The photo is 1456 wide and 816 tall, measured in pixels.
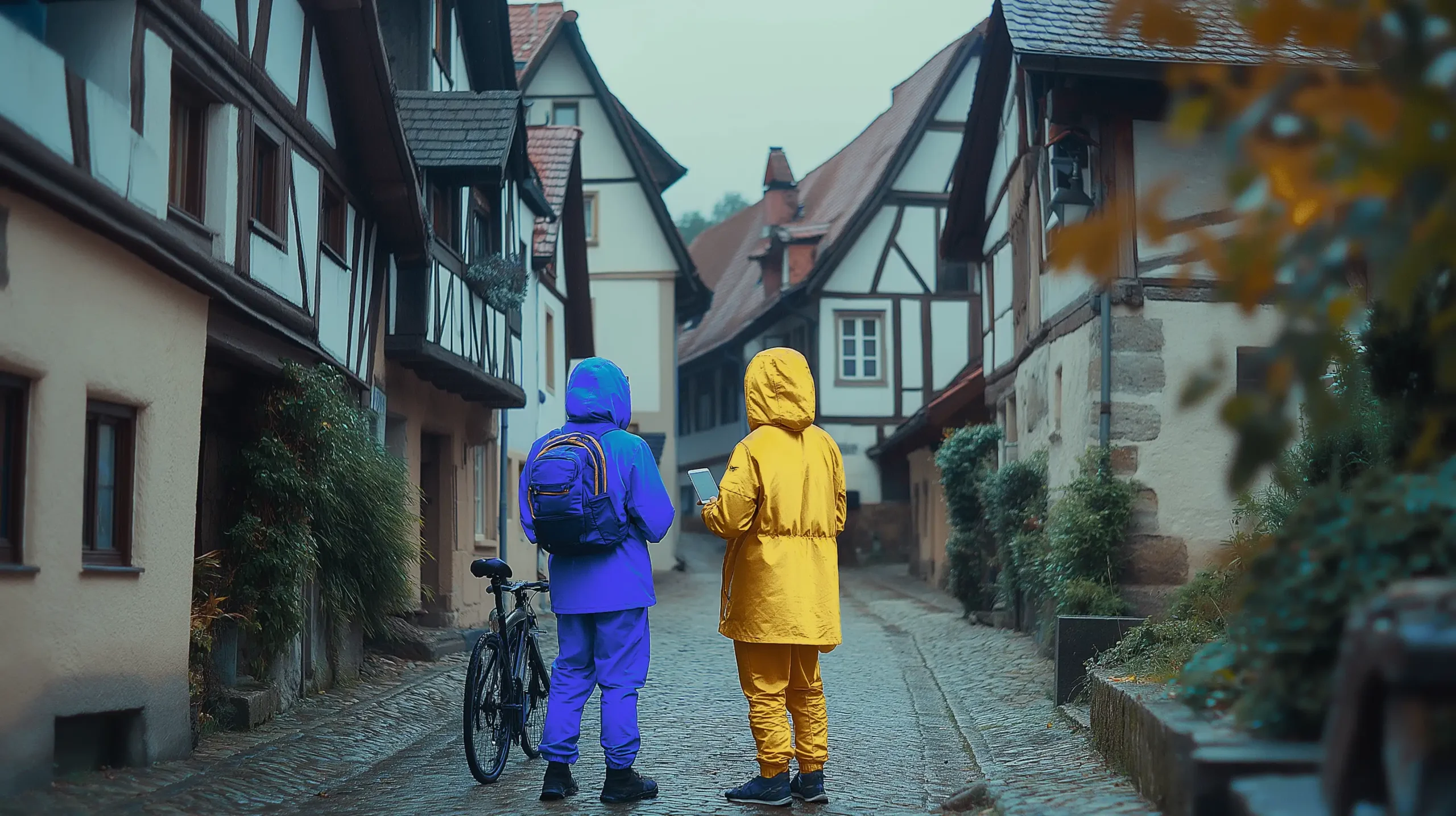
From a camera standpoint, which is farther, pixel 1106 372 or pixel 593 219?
pixel 593 219

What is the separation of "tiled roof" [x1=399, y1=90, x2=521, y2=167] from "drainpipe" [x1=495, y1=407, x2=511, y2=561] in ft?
17.4

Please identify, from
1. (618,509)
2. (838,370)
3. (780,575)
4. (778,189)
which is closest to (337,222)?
(618,509)

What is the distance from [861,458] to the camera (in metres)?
30.9

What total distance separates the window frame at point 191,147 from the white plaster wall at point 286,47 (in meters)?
0.82

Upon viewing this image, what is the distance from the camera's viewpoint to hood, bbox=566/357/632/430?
6766 millimetres

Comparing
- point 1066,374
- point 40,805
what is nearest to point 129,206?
point 40,805

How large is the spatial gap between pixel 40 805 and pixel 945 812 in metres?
3.66

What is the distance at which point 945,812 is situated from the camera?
21.1 feet

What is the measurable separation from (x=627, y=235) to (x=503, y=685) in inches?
939

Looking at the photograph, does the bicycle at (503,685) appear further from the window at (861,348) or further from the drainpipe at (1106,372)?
the window at (861,348)

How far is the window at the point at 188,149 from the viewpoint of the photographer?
8.64 meters

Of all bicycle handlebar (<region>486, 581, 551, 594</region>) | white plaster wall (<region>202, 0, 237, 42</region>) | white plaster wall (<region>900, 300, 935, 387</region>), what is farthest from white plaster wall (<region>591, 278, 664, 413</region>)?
bicycle handlebar (<region>486, 581, 551, 594</region>)

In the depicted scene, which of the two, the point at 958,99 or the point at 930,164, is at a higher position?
the point at 958,99

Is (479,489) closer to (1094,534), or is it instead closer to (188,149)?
(1094,534)
